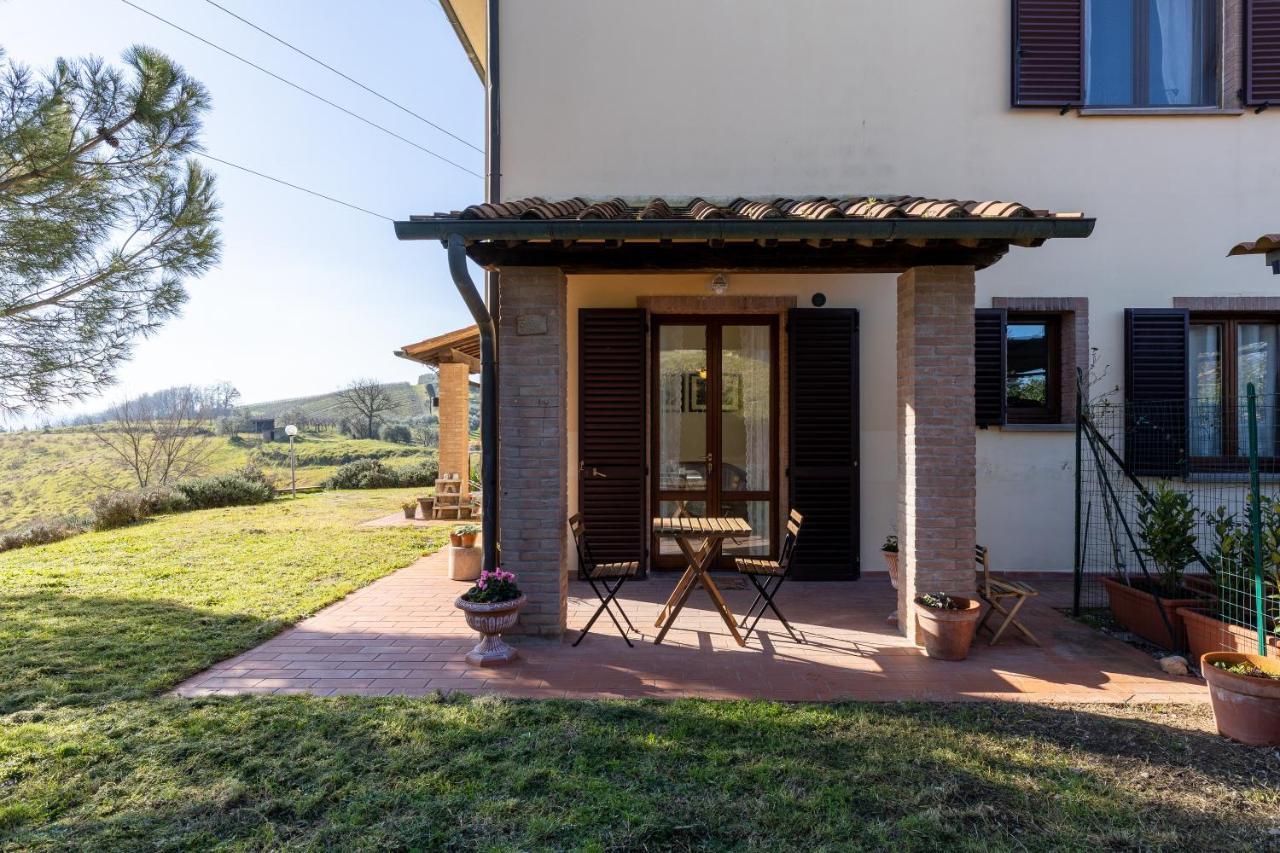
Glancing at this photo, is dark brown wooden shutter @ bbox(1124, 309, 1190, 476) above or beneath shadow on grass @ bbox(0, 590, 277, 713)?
above

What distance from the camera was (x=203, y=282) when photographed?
288 inches

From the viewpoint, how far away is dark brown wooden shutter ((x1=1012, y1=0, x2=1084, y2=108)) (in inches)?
240

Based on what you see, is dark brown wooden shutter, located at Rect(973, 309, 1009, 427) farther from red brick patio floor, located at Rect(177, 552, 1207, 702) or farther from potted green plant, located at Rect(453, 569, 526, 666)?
potted green plant, located at Rect(453, 569, 526, 666)

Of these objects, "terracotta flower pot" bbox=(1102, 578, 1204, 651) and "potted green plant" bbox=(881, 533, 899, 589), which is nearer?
"terracotta flower pot" bbox=(1102, 578, 1204, 651)

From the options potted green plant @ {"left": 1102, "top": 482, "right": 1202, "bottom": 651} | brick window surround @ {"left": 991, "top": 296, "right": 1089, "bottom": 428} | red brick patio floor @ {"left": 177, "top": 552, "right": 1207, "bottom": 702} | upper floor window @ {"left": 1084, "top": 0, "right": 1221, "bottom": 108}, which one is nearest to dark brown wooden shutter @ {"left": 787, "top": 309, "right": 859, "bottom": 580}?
red brick patio floor @ {"left": 177, "top": 552, "right": 1207, "bottom": 702}

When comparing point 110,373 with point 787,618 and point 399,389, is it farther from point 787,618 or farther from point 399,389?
point 399,389

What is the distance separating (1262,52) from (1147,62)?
968mm

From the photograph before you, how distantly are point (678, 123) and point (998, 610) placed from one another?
5.23m

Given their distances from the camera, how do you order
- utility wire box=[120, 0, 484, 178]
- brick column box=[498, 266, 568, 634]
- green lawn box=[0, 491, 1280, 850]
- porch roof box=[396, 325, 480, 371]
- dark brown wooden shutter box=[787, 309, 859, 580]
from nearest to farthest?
green lawn box=[0, 491, 1280, 850] → brick column box=[498, 266, 568, 634] → dark brown wooden shutter box=[787, 309, 859, 580] → utility wire box=[120, 0, 484, 178] → porch roof box=[396, 325, 480, 371]

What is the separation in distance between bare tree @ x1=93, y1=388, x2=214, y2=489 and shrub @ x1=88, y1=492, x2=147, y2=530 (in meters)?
6.77

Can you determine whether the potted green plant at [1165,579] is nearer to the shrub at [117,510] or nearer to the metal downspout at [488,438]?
the metal downspout at [488,438]

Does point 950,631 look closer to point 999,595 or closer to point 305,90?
point 999,595

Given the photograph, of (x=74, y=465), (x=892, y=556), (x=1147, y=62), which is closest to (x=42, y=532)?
(x=74, y=465)

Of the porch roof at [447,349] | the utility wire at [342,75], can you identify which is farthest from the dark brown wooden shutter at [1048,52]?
the porch roof at [447,349]
